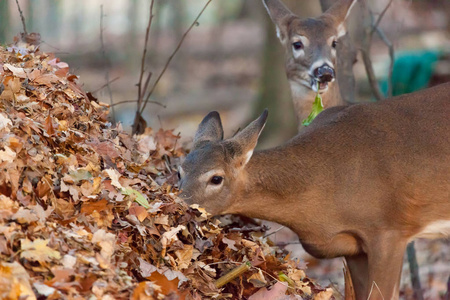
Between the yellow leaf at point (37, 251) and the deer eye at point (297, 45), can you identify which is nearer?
the yellow leaf at point (37, 251)

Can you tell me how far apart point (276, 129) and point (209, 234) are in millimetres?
8122

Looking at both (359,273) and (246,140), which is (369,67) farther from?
(246,140)

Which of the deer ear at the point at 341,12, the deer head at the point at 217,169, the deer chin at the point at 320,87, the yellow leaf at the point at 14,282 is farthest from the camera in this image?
the deer ear at the point at 341,12

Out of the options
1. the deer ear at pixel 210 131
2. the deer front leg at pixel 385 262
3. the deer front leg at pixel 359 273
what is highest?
the deer ear at pixel 210 131

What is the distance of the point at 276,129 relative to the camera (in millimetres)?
14195

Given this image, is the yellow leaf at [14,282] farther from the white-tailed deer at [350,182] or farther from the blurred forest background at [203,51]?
the blurred forest background at [203,51]

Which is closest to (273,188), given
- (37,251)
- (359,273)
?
(359,273)

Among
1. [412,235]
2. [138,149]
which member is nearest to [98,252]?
[138,149]

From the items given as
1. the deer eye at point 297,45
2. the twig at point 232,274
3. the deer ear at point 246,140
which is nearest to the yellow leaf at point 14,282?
the twig at point 232,274

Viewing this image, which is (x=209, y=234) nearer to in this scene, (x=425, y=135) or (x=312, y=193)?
(x=312, y=193)

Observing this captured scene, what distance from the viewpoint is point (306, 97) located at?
9156 mm

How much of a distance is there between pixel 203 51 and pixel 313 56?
16421 mm

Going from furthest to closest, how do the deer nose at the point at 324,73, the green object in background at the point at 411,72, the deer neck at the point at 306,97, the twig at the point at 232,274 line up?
the green object in background at the point at 411,72 < the deer neck at the point at 306,97 < the deer nose at the point at 324,73 < the twig at the point at 232,274

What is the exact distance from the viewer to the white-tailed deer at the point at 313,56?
889cm
